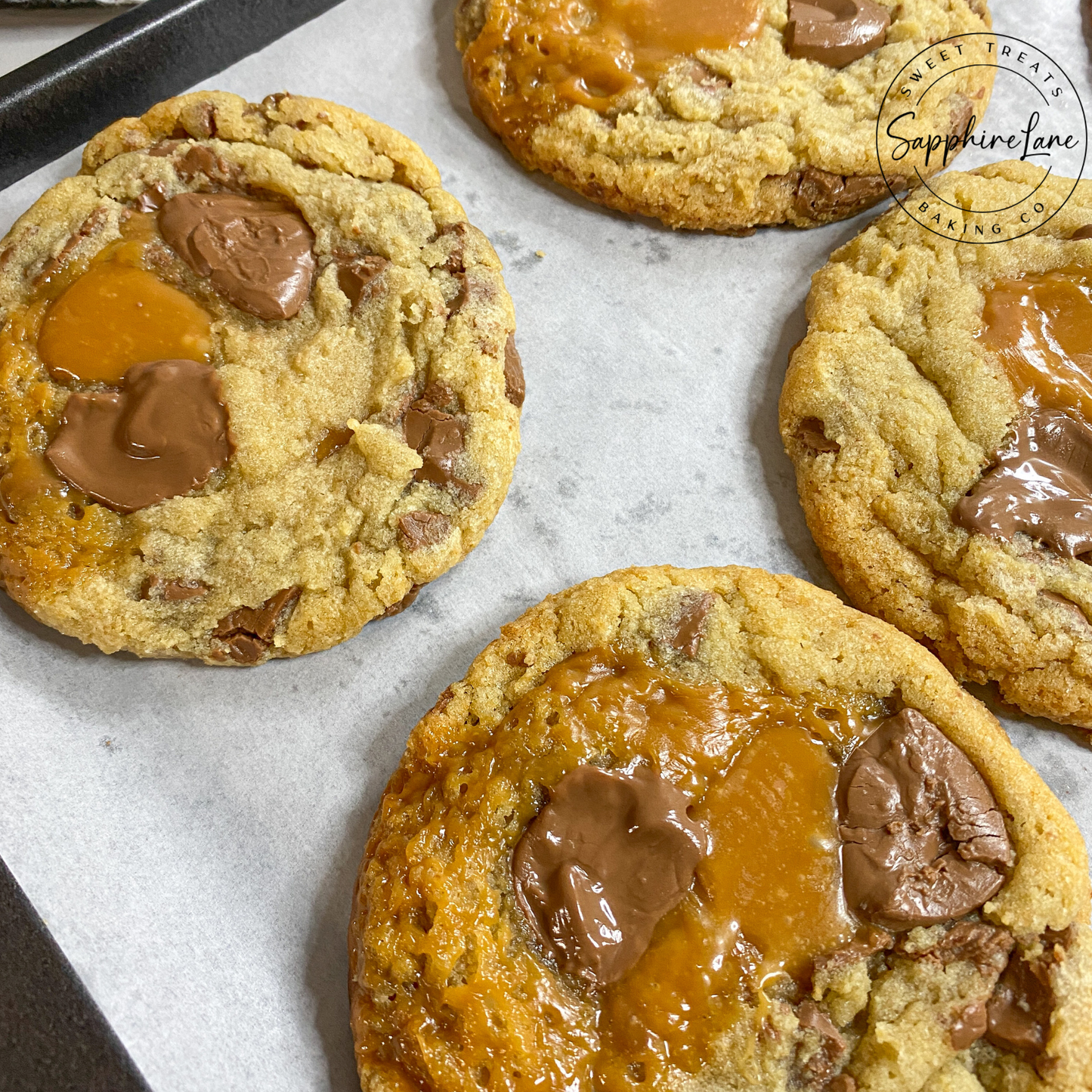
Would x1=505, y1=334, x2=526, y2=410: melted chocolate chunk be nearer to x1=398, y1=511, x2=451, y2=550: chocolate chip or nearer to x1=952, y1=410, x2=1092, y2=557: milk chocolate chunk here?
x1=398, y1=511, x2=451, y2=550: chocolate chip

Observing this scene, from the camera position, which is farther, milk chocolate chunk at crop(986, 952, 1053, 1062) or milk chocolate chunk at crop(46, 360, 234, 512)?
milk chocolate chunk at crop(46, 360, 234, 512)

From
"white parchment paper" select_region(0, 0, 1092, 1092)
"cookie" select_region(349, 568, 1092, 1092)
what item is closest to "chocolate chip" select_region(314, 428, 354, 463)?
"white parchment paper" select_region(0, 0, 1092, 1092)

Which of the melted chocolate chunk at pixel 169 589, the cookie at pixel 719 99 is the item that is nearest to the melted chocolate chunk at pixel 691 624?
the melted chocolate chunk at pixel 169 589

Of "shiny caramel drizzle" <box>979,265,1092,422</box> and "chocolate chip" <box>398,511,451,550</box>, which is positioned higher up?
"shiny caramel drizzle" <box>979,265,1092,422</box>

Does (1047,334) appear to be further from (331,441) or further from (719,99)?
(331,441)

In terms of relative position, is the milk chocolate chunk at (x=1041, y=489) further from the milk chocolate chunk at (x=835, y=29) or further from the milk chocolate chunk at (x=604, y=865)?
the milk chocolate chunk at (x=835, y=29)

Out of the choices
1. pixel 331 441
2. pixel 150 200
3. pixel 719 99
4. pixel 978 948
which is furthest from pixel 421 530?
pixel 719 99
